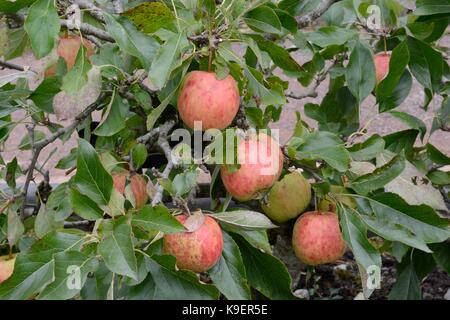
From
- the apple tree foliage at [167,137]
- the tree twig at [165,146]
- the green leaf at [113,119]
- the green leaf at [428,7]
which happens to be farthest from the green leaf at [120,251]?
the green leaf at [428,7]

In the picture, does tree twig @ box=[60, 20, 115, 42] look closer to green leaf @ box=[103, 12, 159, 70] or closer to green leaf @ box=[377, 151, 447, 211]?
green leaf @ box=[103, 12, 159, 70]

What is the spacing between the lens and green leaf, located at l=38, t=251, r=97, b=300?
691 mm

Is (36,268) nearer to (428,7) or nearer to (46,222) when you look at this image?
(46,222)

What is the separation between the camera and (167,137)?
3.33 ft

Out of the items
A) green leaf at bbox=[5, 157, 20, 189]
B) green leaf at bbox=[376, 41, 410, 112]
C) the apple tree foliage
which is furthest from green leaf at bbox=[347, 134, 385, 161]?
green leaf at bbox=[5, 157, 20, 189]

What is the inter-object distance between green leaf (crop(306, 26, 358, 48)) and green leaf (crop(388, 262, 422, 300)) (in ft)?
1.67

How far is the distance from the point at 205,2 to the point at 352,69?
33cm

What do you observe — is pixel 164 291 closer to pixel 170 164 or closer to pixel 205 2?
pixel 170 164

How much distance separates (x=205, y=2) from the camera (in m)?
0.83

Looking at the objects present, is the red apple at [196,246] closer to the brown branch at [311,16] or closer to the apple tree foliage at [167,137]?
the apple tree foliage at [167,137]

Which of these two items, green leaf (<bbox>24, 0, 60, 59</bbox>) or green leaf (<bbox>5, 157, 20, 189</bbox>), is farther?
green leaf (<bbox>5, 157, 20, 189</bbox>)

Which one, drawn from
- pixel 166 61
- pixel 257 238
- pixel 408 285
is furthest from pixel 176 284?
pixel 408 285

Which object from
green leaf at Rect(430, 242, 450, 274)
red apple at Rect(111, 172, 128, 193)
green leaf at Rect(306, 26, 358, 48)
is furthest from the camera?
green leaf at Rect(430, 242, 450, 274)

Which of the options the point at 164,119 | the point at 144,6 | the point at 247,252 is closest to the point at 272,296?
the point at 247,252
